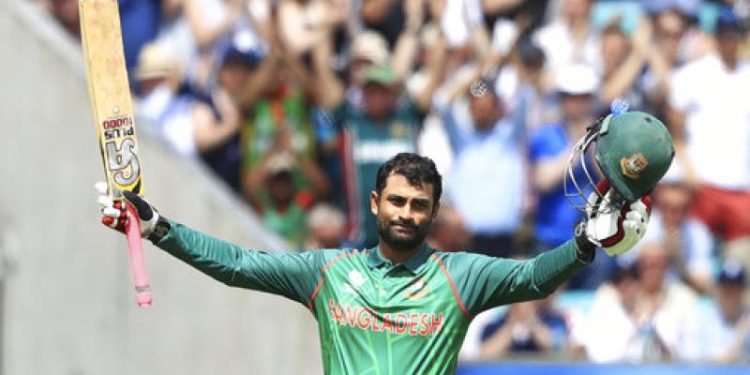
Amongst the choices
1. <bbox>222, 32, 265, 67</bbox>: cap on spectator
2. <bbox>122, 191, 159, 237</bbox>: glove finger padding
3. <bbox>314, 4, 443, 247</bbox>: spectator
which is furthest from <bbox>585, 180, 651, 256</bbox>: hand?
<bbox>222, 32, 265, 67</bbox>: cap on spectator

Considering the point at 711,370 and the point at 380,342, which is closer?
the point at 380,342

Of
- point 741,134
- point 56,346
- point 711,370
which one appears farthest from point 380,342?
point 56,346

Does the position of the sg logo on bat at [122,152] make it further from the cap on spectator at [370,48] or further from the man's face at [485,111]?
the man's face at [485,111]

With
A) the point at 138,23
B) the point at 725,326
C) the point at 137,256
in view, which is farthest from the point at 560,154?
the point at 137,256

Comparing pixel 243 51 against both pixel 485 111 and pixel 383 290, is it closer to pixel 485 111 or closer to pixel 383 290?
pixel 485 111

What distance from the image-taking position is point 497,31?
12430 millimetres

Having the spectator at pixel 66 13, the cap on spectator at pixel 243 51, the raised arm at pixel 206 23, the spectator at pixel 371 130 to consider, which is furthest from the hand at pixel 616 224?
the spectator at pixel 66 13

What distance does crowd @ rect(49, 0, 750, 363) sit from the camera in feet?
38.4

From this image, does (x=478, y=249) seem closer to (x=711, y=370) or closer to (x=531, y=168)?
(x=531, y=168)

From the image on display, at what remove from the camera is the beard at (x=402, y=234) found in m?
7.92

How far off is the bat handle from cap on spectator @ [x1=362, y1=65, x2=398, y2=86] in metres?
4.01

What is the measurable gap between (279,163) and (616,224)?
5201 mm

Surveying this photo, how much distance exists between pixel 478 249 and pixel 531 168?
1.83 feet

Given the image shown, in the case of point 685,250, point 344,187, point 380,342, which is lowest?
point 380,342
